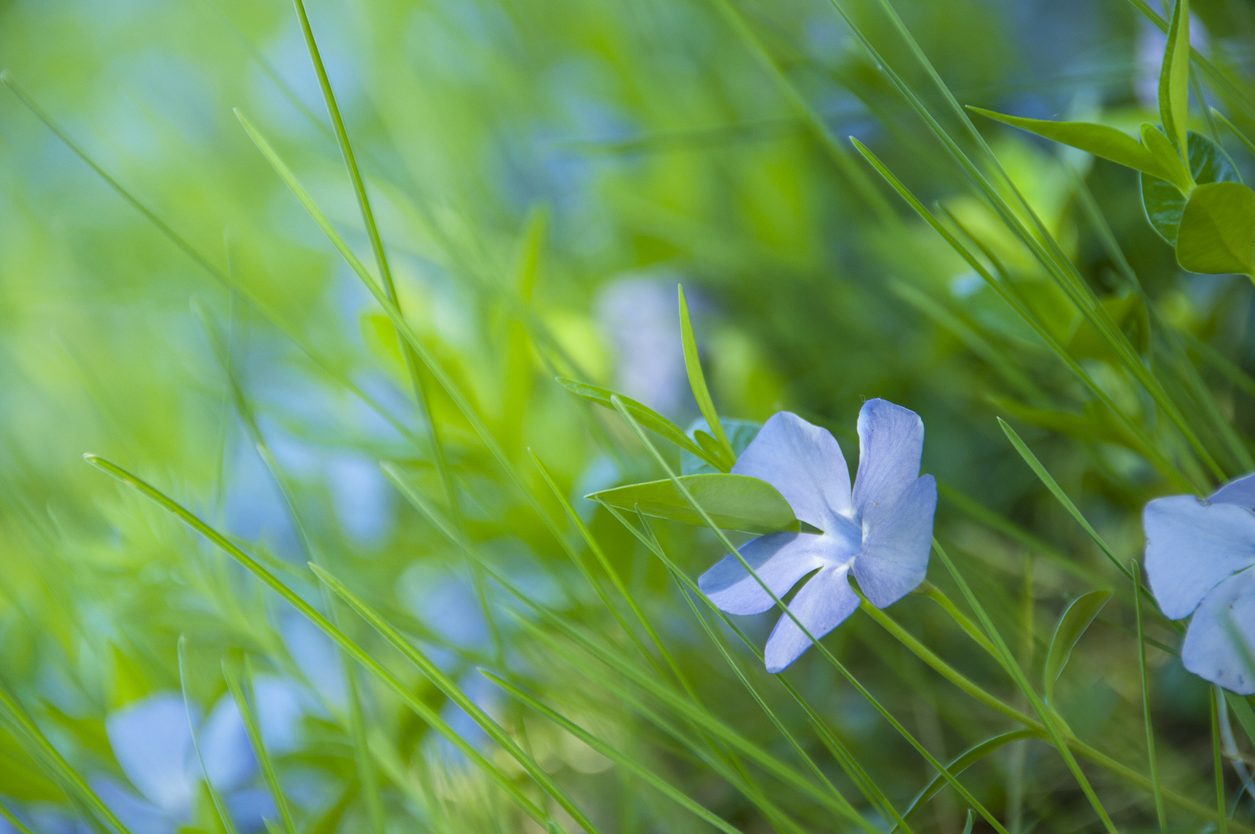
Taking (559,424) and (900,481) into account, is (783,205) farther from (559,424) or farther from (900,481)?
(900,481)

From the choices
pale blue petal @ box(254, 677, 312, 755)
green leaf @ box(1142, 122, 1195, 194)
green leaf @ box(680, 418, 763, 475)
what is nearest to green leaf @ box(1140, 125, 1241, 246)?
A: green leaf @ box(1142, 122, 1195, 194)

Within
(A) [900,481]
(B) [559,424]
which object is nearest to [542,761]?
(B) [559,424]

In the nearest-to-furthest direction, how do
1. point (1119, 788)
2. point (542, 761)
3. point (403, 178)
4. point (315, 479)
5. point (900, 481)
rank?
point (900, 481) → point (1119, 788) → point (542, 761) → point (315, 479) → point (403, 178)

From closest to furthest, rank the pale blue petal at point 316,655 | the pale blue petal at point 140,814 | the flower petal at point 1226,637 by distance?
the flower petal at point 1226,637, the pale blue petal at point 140,814, the pale blue petal at point 316,655

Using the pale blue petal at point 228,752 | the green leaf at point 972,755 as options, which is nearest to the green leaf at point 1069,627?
the green leaf at point 972,755

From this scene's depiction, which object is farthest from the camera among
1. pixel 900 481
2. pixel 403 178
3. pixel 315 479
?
pixel 403 178

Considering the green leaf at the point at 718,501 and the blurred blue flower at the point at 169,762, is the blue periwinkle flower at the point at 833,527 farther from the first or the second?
the blurred blue flower at the point at 169,762

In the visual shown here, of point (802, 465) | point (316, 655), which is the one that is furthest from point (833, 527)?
point (316, 655)

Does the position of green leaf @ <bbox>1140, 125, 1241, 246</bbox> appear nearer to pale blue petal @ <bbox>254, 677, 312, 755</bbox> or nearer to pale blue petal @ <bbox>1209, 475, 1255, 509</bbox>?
pale blue petal @ <bbox>1209, 475, 1255, 509</bbox>

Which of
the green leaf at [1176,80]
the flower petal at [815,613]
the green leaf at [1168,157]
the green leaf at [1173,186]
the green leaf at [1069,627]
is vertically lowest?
the green leaf at [1069,627]
